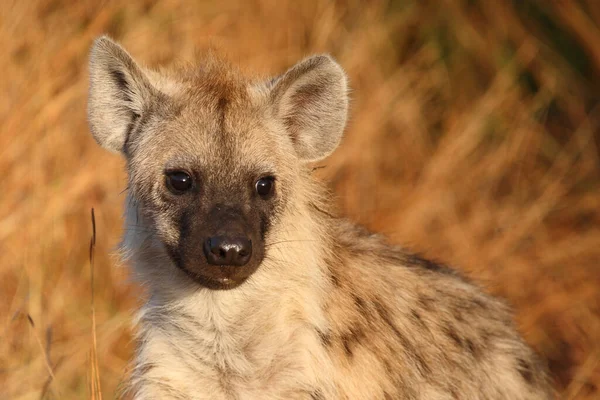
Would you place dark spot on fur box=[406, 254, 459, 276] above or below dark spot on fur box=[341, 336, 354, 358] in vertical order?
above

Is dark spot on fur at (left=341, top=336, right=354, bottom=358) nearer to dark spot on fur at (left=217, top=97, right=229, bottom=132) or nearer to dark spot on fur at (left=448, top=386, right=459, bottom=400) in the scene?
dark spot on fur at (left=448, top=386, right=459, bottom=400)

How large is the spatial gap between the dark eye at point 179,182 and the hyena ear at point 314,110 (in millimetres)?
472

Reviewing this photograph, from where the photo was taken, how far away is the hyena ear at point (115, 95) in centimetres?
373

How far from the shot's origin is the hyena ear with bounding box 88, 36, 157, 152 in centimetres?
373

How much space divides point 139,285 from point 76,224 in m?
2.10

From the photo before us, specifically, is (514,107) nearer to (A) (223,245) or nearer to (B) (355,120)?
(B) (355,120)

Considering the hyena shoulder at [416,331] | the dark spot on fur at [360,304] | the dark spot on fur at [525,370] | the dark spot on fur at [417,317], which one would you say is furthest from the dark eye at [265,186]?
the dark spot on fur at [525,370]

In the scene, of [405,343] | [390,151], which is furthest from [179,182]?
[390,151]

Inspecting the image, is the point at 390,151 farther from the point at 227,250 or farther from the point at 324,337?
the point at 227,250

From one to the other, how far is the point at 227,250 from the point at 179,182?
40cm

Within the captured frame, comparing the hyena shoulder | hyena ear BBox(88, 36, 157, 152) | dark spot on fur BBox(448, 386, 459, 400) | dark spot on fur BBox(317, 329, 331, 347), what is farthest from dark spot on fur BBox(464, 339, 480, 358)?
hyena ear BBox(88, 36, 157, 152)

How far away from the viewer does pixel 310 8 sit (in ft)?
23.7

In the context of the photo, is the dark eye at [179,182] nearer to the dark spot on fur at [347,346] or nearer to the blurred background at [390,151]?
the dark spot on fur at [347,346]

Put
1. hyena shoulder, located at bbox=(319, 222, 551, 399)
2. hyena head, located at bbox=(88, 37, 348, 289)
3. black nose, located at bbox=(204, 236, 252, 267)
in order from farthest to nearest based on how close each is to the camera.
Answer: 1. hyena shoulder, located at bbox=(319, 222, 551, 399)
2. hyena head, located at bbox=(88, 37, 348, 289)
3. black nose, located at bbox=(204, 236, 252, 267)
